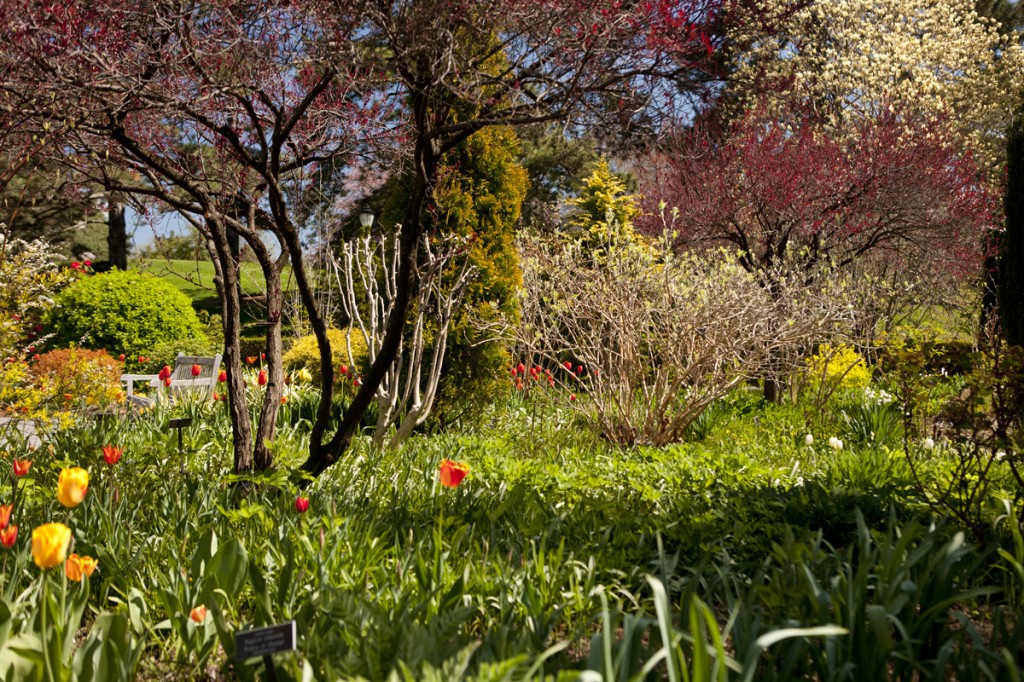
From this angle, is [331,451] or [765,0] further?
[331,451]

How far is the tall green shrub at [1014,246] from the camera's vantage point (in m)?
5.31

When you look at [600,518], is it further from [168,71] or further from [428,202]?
[428,202]

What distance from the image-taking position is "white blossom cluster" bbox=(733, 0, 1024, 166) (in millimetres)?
13688

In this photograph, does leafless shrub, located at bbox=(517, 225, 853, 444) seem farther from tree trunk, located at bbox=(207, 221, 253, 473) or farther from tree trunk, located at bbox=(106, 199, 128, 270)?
tree trunk, located at bbox=(106, 199, 128, 270)

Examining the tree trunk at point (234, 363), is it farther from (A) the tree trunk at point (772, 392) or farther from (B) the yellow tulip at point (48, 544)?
(A) the tree trunk at point (772, 392)

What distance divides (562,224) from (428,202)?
12771 mm

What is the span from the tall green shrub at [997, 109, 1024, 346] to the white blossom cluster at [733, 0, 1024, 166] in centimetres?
738

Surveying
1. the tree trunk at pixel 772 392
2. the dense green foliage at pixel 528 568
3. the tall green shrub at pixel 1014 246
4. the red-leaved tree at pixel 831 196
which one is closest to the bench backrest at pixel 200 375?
the dense green foliage at pixel 528 568

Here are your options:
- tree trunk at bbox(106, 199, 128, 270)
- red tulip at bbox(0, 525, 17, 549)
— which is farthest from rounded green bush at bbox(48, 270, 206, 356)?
red tulip at bbox(0, 525, 17, 549)

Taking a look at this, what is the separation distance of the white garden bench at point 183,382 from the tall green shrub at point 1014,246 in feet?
21.7

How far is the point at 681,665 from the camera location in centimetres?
176

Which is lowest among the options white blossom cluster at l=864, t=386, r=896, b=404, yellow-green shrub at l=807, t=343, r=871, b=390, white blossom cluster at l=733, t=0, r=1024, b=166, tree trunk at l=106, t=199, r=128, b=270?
white blossom cluster at l=864, t=386, r=896, b=404

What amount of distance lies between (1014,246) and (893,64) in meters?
10.2

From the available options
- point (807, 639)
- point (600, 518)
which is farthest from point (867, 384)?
point (807, 639)
